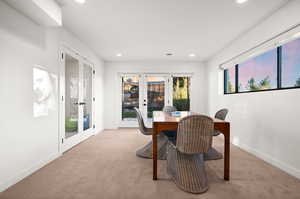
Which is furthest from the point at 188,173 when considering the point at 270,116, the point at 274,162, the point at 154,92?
the point at 154,92

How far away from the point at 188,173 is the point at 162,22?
2.49 meters

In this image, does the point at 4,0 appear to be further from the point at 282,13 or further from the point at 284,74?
the point at 284,74

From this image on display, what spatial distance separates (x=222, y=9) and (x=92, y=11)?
2013mm

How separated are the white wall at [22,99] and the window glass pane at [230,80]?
4036mm

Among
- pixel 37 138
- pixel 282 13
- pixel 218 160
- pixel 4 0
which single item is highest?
pixel 282 13

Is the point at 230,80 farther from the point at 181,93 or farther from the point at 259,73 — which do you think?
the point at 181,93

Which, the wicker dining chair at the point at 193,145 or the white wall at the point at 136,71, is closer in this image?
the wicker dining chair at the point at 193,145

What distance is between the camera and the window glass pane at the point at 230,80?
412 cm

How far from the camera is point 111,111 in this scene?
578 cm

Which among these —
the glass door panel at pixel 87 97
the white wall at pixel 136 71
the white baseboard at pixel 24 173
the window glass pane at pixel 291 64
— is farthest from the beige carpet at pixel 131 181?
the white wall at pixel 136 71

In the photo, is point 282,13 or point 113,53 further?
point 113,53

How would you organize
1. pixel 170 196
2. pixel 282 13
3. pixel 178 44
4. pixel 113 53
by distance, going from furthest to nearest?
pixel 113 53
pixel 178 44
pixel 282 13
pixel 170 196

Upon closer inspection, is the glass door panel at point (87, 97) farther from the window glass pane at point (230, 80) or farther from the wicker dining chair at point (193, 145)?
the window glass pane at point (230, 80)

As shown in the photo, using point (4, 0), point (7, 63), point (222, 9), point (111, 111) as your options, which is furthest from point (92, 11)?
point (111, 111)
